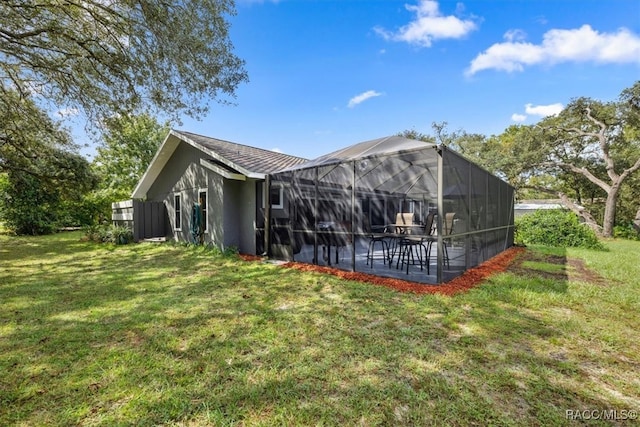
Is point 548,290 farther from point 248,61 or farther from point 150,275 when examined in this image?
point 248,61

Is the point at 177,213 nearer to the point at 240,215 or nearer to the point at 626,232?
the point at 240,215

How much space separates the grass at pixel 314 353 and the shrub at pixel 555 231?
775cm

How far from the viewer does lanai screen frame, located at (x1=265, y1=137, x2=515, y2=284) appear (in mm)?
5547

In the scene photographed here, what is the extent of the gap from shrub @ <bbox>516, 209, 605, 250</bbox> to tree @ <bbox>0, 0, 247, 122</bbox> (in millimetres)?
13342

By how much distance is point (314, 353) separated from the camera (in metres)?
2.90

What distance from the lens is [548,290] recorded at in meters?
5.01

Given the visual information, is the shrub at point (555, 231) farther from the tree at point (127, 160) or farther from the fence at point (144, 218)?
the tree at point (127, 160)

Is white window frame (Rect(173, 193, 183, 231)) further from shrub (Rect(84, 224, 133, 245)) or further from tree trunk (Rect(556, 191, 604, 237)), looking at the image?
tree trunk (Rect(556, 191, 604, 237))

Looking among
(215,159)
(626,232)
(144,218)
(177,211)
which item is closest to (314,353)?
(215,159)

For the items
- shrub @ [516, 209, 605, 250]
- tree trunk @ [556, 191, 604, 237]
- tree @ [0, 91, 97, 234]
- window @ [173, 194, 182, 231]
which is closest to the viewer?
tree @ [0, 91, 97, 234]

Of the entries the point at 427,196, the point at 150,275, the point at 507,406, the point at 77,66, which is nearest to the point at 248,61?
the point at 77,66

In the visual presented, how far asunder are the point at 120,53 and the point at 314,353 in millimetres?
8221

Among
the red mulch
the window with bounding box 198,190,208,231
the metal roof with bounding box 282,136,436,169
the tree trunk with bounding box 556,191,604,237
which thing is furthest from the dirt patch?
the tree trunk with bounding box 556,191,604,237

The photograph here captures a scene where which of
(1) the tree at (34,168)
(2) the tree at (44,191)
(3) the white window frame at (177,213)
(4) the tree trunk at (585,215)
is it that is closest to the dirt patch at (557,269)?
(3) the white window frame at (177,213)
